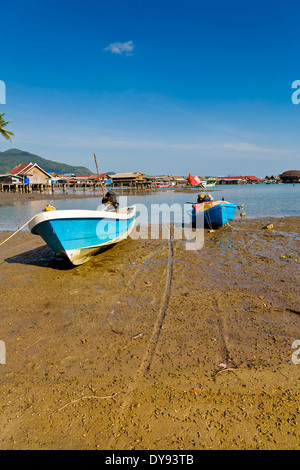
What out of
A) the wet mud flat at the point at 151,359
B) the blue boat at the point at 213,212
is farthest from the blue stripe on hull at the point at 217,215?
the wet mud flat at the point at 151,359

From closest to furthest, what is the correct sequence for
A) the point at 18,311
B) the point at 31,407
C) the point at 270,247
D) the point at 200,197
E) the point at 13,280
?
the point at 31,407 < the point at 18,311 < the point at 13,280 < the point at 270,247 < the point at 200,197

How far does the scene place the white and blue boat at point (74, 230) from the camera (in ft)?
23.5

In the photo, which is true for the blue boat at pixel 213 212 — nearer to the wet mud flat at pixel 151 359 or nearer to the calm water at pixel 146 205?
the calm water at pixel 146 205

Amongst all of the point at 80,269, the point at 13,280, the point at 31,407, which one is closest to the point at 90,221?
the point at 80,269

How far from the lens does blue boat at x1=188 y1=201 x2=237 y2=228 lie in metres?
14.6

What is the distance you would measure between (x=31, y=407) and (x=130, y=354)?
4.77 feet

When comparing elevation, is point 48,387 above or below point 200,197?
below

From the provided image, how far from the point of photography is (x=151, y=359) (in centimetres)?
376

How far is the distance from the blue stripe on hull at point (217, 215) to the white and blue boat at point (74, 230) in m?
7.24

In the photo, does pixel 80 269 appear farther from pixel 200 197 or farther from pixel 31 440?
pixel 200 197

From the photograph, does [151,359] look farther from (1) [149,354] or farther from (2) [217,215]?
(2) [217,215]

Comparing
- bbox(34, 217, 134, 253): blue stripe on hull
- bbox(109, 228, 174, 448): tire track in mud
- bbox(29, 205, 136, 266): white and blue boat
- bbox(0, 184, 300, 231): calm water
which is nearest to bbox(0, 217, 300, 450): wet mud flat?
bbox(109, 228, 174, 448): tire track in mud
